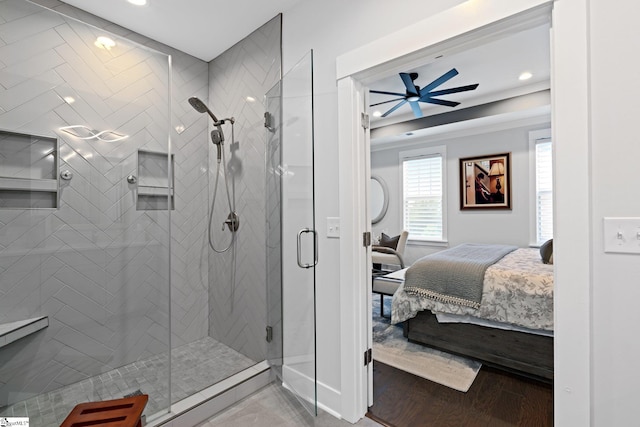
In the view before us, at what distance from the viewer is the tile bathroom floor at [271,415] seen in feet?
5.88

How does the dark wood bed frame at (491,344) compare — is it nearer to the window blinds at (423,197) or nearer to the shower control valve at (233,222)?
the shower control valve at (233,222)

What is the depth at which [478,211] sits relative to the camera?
16.1ft

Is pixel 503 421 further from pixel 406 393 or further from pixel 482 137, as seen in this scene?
pixel 482 137

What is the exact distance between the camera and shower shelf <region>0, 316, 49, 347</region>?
1620 mm

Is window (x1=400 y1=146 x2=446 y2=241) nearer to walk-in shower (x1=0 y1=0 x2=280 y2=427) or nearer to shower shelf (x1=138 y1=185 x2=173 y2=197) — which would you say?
walk-in shower (x1=0 y1=0 x2=280 y2=427)

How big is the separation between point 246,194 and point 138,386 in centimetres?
146

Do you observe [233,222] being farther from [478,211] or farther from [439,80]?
[478,211]

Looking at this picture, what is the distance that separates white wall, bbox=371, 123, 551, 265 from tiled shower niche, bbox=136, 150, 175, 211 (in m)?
4.53

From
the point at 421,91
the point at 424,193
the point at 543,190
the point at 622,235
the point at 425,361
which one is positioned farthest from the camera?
the point at 424,193

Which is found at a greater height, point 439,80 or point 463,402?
point 439,80

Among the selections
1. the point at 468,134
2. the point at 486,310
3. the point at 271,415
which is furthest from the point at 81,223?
the point at 468,134

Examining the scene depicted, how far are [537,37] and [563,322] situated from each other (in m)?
2.72

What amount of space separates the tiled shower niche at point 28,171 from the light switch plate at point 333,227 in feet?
5.30

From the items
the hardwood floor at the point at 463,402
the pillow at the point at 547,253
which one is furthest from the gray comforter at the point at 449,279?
the hardwood floor at the point at 463,402
